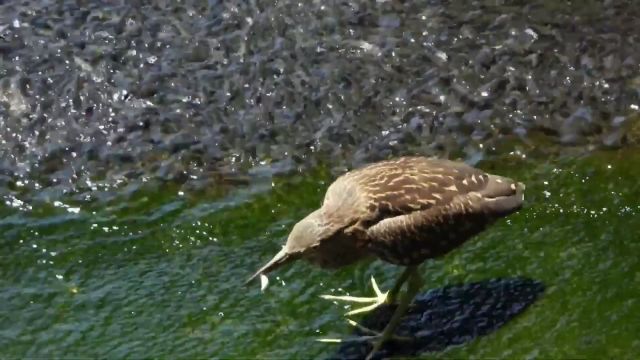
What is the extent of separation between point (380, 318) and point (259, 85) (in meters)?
2.51

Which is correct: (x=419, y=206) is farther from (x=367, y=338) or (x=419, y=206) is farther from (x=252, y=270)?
(x=252, y=270)

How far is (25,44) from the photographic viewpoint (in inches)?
326

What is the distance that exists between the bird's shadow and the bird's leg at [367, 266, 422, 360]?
4 centimetres

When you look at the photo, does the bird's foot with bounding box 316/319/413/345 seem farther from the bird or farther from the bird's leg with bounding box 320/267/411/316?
the bird's leg with bounding box 320/267/411/316

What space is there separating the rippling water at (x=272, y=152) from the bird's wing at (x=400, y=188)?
1.94 feet

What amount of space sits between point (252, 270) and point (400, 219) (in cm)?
114

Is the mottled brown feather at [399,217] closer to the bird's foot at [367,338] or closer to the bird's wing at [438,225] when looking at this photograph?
the bird's wing at [438,225]

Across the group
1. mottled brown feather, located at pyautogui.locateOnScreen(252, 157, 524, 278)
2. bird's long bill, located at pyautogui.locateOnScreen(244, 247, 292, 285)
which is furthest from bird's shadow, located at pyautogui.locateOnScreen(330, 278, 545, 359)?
bird's long bill, located at pyautogui.locateOnScreen(244, 247, 292, 285)

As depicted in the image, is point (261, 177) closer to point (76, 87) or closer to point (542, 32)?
point (76, 87)

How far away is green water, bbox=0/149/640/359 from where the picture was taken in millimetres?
5793

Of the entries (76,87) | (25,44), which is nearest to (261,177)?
(76,87)

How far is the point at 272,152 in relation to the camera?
750 centimetres

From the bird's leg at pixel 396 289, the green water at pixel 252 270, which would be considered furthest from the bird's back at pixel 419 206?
the green water at pixel 252 270

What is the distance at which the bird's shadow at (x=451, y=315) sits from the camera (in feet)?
18.8
